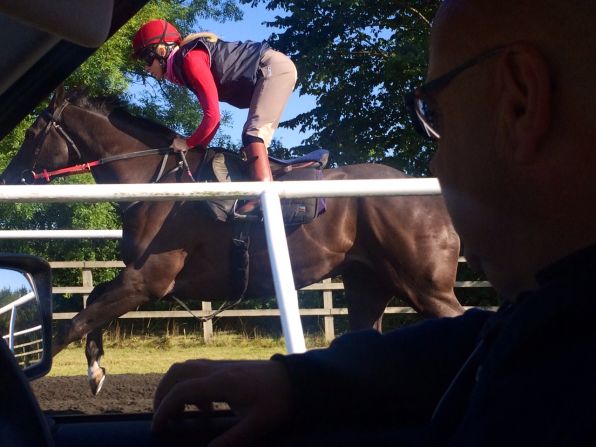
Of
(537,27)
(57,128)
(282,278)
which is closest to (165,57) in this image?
(57,128)

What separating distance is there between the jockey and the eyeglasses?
3218 millimetres

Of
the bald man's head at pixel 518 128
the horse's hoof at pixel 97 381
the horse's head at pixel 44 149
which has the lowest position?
the horse's hoof at pixel 97 381

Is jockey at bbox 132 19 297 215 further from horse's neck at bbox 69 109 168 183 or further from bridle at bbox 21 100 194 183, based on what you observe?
bridle at bbox 21 100 194 183

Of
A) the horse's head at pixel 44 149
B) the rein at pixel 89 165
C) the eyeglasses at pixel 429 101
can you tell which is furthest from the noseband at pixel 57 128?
the eyeglasses at pixel 429 101

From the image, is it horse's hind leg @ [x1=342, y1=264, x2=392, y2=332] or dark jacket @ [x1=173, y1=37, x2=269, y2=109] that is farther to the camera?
horse's hind leg @ [x1=342, y1=264, x2=392, y2=332]

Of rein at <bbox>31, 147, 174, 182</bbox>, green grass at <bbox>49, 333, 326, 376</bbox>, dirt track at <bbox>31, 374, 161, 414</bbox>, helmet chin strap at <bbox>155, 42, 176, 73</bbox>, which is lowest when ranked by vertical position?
dirt track at <bbox>31, 374, 161, 414</bbox>

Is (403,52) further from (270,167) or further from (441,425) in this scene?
(441,425)

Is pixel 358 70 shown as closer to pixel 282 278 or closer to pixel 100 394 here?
pixel 100 394

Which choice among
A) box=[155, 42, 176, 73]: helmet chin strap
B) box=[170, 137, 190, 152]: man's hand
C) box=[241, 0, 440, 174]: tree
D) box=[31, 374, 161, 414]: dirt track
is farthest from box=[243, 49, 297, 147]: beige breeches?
box=[241, 0, 440, 174]: tree

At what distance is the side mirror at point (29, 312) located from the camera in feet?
3.61

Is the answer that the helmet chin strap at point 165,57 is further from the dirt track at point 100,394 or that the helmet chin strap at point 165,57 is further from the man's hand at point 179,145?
the dirt track at point 100,394

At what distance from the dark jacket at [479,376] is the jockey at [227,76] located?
326cm

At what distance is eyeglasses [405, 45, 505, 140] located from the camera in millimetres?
791

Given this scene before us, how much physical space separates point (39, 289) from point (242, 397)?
1.24 ft
